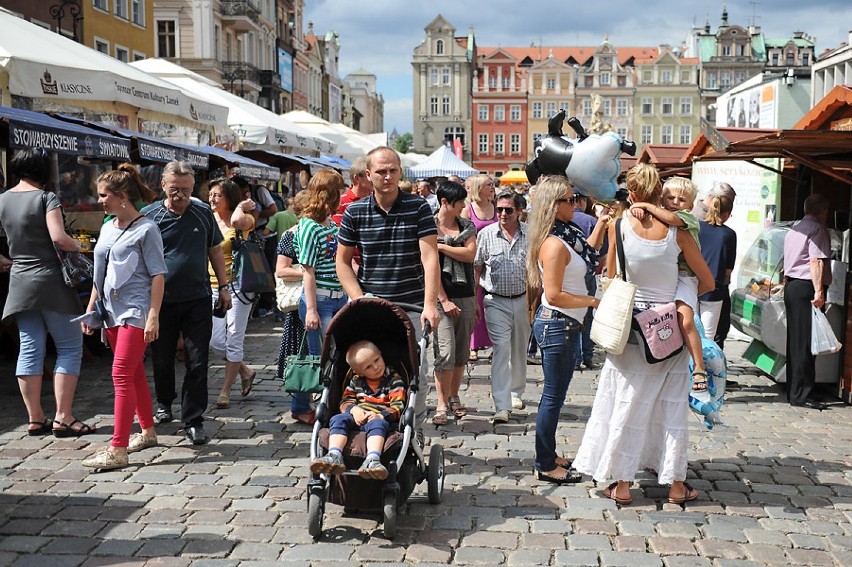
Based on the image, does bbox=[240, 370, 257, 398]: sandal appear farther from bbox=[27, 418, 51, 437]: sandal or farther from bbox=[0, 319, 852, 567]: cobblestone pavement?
bbox=[27, 418, 51, 437]: sandal

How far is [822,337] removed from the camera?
8156mm

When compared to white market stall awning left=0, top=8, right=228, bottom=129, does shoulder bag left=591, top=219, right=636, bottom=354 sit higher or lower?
lower

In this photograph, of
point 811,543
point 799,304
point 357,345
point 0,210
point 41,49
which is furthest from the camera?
point 41,49

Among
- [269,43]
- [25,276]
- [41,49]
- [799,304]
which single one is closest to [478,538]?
[25,276]

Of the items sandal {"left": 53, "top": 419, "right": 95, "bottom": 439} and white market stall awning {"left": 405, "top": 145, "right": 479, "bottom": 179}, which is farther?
white market stall awning {"left": 405, "top": 145, "right": 479, "bottom": 179}

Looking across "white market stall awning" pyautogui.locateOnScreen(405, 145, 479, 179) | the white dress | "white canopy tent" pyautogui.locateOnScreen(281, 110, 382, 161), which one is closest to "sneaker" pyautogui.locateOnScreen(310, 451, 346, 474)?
the white dress

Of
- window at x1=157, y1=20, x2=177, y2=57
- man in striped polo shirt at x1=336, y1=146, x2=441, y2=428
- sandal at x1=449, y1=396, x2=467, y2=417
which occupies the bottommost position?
sandal at x1=449, y1=396, x2=467, y2=417

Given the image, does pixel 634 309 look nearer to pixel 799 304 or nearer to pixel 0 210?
pixel 799 304

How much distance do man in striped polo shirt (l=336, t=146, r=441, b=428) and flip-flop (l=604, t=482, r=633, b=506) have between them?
46.3 inches

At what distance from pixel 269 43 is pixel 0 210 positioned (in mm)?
55860

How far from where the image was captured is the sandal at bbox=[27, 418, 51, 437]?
21.9 feet

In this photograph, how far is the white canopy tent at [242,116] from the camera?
1645 cm

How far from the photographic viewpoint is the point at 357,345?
5176 millimetres

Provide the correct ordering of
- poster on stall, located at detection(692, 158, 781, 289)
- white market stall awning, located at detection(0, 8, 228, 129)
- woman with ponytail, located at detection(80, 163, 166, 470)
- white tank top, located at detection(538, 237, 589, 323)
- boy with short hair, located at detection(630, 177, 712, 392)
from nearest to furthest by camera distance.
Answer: boy with short hair, located at detection(630, 177, 712, 392), white tank top, located at detection(538, 237, 589, 323), woman with ponytail, located at detection(80, 163, 166, 470), white market stall awning, located at detection(0, 8, 228, 129), poster on stall, located at detection(692, 158, 781, 289)
